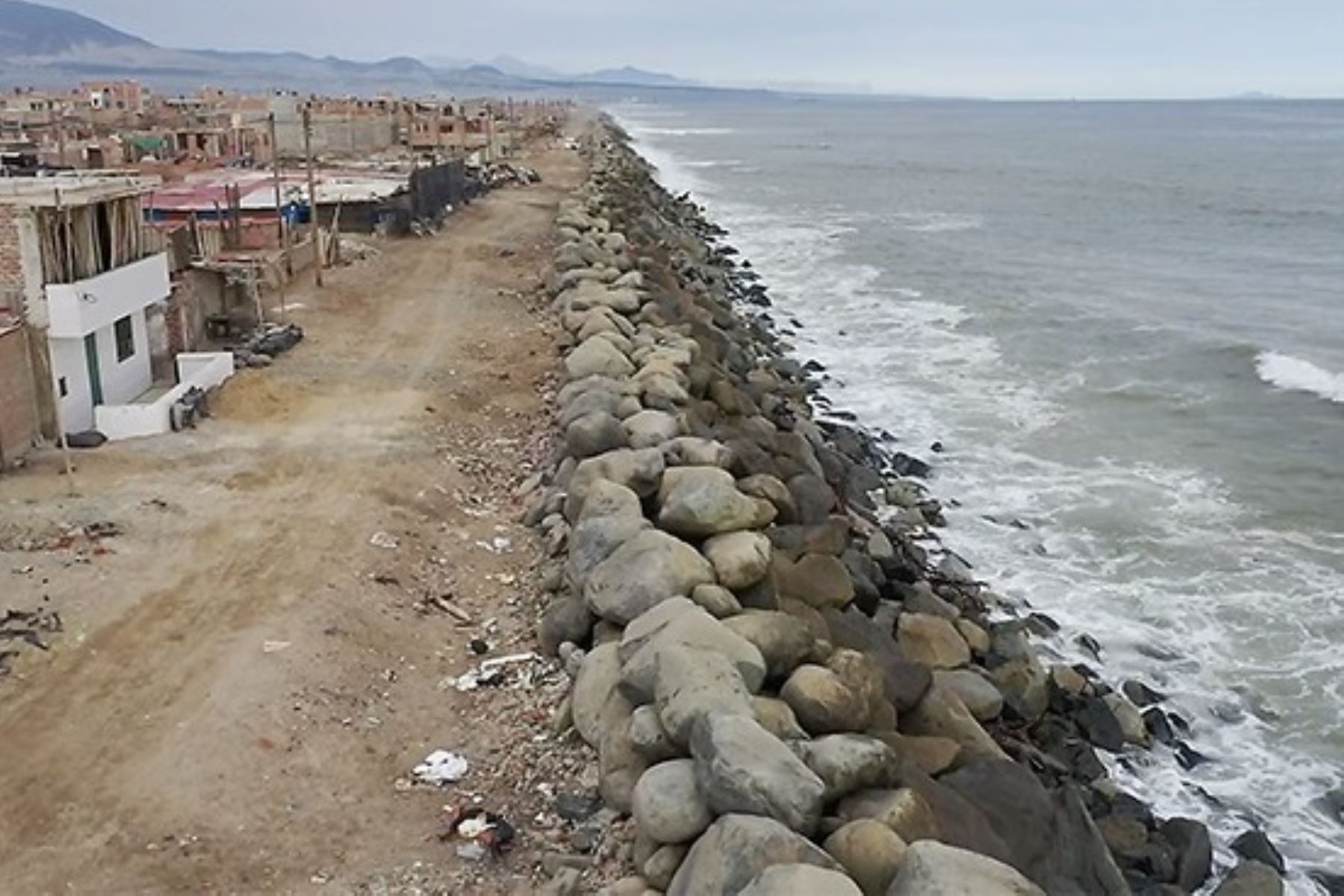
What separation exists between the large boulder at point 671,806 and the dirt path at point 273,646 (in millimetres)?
1041

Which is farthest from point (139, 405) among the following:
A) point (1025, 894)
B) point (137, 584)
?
point (1025, 894)

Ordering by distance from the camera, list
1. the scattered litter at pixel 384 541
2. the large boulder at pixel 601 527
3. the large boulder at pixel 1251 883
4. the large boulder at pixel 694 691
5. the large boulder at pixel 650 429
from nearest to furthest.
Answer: the large boulder at pixel 694 691 → the large boulder at pixel 1251 883 → the large boulder at pixel 601 527 → the scattered litter at pixel 384 541 → the large boulder at pixel 650 429

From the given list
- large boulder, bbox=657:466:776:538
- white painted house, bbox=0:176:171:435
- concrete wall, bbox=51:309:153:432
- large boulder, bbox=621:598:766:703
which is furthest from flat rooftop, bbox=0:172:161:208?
large boulder, bbox=621:598:766:703

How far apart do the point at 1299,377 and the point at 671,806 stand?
78.1ft

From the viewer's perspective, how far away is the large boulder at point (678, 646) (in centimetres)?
825

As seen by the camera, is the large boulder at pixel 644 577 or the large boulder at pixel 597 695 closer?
the large boulder at pixel 597 695

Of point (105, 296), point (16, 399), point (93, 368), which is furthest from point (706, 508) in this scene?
point (105, 296)

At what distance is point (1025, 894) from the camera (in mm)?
6508

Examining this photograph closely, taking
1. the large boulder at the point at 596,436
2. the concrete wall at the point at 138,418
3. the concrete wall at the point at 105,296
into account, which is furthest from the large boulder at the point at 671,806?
the concrete wall at the point at 105,296

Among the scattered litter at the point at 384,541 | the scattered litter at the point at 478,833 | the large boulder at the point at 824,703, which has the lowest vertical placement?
the scattered litter at the point at 478,833

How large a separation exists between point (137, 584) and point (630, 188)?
117 feet

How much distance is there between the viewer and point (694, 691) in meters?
7.76

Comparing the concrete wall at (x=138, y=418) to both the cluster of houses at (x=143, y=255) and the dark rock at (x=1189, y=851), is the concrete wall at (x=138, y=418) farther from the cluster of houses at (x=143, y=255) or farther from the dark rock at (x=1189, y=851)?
the dark rock at (x=1189, y=851)

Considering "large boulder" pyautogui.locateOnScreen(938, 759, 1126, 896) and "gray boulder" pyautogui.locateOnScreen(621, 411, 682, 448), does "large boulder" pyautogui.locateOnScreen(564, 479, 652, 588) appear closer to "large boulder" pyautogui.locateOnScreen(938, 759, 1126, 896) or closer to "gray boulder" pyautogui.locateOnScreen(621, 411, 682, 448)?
"gray boulder" pyautogui.locateOnScreen(621, 411, 682, 448)
